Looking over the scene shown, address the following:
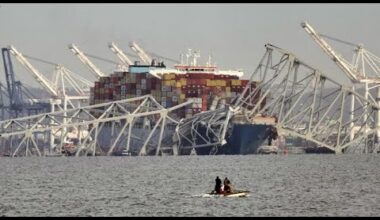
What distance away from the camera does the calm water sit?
289ft

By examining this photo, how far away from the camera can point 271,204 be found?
92.9m

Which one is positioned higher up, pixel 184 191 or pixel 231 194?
pixel 184 191

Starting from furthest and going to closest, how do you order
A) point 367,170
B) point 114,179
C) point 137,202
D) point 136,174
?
point 367,170
point 136,174
point 114,179
point 137,202

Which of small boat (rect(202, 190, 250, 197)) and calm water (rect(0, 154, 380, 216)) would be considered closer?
calm water (rect(0, 154, 380, 216))

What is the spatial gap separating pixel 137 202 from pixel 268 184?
25114 mm

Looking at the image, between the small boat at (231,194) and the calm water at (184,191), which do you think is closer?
the calm water at (184,191)

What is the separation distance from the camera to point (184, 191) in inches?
4215

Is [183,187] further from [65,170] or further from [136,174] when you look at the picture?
[65,170]

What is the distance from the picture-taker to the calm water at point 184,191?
289ft

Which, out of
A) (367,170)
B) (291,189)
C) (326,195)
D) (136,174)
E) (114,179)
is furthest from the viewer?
(367,170)

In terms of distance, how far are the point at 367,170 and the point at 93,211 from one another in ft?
223

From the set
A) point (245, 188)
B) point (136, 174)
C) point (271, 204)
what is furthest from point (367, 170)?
point (271, 204)

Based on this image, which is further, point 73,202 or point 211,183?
point 211,183

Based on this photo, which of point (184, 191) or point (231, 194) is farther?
point (184, 191)
